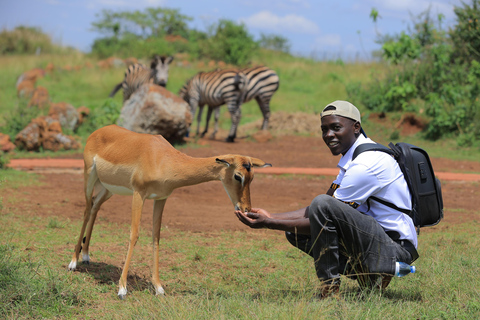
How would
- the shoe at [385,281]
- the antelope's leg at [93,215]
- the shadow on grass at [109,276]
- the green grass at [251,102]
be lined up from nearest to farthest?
the shoe at [385,281] → the shadow on grass at [109,276] → the antelope's leg at [93,215] → the green grass at [251,102]

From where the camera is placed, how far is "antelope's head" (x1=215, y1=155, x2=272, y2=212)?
13.1ft

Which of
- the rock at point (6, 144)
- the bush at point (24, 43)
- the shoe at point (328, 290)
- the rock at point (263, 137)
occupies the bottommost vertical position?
the rock at point (6, 144)

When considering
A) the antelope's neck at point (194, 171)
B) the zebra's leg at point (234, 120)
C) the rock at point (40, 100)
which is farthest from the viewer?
the zebra's leg at point (234, 120)

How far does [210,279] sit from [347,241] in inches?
61.4

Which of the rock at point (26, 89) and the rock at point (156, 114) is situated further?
the rock at point (26, 89)

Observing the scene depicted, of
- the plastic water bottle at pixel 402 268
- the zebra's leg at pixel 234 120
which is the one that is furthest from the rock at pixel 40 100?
the plastic water bottle at pixel 402 268

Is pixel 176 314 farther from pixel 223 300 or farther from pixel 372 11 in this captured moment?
pixel 372 11

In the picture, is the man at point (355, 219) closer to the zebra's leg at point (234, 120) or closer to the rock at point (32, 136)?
the rock at point (32, 136)

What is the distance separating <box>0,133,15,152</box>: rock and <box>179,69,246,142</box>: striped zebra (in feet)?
18.9

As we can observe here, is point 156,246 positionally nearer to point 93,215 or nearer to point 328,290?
point 93,215

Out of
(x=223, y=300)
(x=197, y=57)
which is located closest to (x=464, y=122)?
(x=223, y=300)

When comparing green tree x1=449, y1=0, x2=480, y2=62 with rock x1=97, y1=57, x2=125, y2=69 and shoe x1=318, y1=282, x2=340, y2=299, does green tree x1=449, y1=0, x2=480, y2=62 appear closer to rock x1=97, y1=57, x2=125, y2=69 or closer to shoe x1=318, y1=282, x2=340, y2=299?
shoe x1=318, y1=282, x2=340, y2=299

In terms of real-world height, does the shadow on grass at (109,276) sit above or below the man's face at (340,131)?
below

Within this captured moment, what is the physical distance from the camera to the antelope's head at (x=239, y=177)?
3994mm
